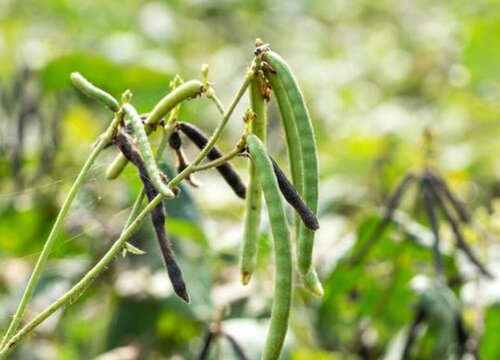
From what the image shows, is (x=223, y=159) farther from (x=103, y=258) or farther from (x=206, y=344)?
(x=206, y=344)

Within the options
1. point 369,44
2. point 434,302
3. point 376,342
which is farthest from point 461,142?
point 434,302

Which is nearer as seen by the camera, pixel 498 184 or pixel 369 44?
pixel 498 184

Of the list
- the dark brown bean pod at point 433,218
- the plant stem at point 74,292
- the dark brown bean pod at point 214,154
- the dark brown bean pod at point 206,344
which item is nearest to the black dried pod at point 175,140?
the dark brown bean pod at point 214,154

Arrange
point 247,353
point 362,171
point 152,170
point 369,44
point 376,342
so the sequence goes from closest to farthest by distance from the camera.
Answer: point 152,170 < point 247,353 < point 376,342 < point 362,171 < point 369,44

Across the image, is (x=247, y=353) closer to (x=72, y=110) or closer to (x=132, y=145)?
(x=132, y=145)

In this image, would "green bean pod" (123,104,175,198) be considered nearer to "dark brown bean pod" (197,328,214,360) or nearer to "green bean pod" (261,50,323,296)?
"green bean pod" (261,50,323,296)

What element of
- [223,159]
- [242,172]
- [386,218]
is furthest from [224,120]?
[242,172]
